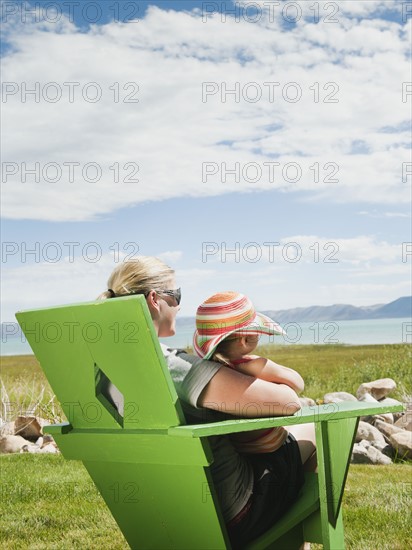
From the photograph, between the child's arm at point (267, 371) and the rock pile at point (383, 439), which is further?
the rock pile at point (383, 439)

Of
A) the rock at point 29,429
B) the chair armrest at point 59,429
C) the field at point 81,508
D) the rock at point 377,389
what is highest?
the chair armrest at point 59,429

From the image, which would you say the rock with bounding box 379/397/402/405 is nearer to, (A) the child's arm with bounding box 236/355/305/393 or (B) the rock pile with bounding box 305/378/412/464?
(B) the rock pile with bounding box 305/378/412/464

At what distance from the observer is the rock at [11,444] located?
24.0 feet

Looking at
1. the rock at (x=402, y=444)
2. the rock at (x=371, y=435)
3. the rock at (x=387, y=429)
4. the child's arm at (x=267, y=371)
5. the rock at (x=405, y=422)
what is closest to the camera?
the child's arm at (x=267, y=371)

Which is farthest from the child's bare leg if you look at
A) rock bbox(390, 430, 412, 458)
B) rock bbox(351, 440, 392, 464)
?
rock bbox(390, 430, 412, 458)

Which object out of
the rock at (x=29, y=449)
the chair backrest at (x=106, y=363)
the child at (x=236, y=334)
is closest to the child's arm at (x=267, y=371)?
the child at (x=236, y=334)

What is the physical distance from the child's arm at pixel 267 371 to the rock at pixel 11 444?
17.7 ft

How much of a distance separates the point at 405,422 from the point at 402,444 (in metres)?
1.08

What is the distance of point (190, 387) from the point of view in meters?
2.43

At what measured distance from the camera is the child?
8.17 ft

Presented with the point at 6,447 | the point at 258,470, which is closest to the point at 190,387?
the point at 258,470

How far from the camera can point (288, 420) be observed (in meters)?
2.42

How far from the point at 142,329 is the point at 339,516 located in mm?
1093

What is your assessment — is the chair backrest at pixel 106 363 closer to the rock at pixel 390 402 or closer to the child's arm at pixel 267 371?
the child's arm at pixel 267 371
